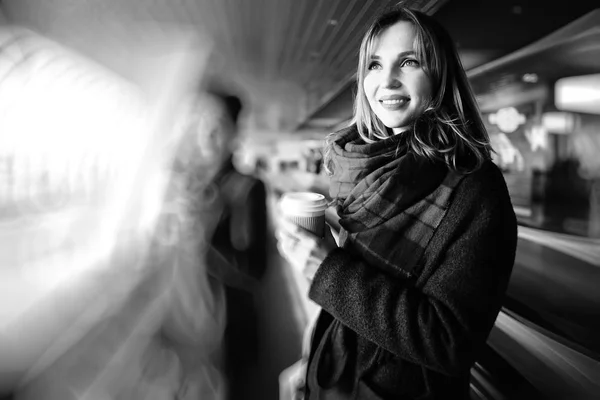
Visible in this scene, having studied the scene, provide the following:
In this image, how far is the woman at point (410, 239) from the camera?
27.5 inches

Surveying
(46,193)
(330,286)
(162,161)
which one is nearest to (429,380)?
(330,286)

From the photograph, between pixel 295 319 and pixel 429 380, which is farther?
pixel 295 319

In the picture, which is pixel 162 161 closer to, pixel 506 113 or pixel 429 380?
pixel 429 380

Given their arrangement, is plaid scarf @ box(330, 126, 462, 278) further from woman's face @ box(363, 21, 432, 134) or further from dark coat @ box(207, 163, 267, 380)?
dark coat @ box(207, 163, 267, 380)

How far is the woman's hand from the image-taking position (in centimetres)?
81

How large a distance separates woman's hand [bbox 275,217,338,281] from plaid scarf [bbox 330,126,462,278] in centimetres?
9

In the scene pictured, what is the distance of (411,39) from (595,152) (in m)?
1.62

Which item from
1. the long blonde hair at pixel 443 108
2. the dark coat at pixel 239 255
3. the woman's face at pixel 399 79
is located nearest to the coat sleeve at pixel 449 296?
the long blonde hair at pixel 443 108

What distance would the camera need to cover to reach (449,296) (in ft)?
2.24

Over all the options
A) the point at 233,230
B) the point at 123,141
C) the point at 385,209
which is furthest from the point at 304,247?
the point at 123,141

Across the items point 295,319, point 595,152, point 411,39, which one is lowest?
point 295,319

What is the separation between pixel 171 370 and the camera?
118 cm

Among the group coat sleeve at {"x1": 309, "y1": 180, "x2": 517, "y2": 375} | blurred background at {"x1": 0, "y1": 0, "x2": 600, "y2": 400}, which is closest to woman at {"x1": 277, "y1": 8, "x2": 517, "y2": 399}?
coat sleeve at {"x1": 309, "y1": 180, "x2": 517, "y2": 375}

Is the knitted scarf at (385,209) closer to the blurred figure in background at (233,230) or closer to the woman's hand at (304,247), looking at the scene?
the woman's hand at (304,247)
